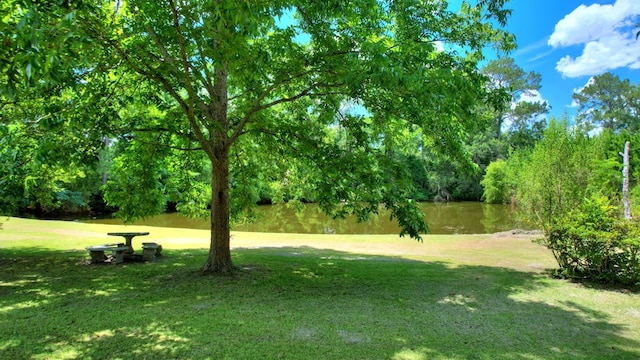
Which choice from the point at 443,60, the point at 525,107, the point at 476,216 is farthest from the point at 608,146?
the point at 443,60

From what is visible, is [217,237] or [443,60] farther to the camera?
[217,237]

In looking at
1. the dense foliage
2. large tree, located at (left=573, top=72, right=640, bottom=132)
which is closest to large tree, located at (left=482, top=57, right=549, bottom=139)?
large tree, located at (left=573, top=72, right=640, bottom=132)

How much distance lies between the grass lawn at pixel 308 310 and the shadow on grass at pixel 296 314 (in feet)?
0.07

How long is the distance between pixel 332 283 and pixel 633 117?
59123 mm

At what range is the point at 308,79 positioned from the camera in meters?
7.94

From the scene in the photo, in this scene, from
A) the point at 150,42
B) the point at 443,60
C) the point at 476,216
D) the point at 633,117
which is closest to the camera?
the point at 443,60

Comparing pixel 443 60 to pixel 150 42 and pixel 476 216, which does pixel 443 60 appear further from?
pixel 476 216

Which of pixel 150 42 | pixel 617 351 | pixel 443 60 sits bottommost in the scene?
pixel 617 351

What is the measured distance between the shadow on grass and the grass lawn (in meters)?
0.02

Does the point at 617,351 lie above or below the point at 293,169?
below

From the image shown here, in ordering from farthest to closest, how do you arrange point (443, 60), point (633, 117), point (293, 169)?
point (633, 117), point (293, 169), point (443, 60)

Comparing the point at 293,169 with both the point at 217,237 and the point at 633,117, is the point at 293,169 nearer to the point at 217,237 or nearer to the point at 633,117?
the point at 217,237

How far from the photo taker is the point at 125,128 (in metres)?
7.18

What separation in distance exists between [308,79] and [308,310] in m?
4.34
